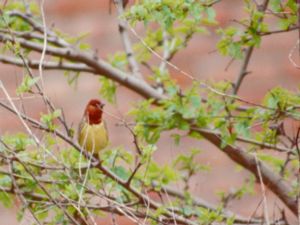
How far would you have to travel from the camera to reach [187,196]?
432 cm

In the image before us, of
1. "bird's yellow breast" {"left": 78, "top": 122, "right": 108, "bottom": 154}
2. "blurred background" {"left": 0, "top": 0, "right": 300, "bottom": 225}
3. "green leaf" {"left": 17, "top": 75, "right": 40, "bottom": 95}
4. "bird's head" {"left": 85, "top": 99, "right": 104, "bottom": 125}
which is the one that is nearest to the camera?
"green leaf" {"left": 17, "top": 75, "right": 40, "bottom": 95}

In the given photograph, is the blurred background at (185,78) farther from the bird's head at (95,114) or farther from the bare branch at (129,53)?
the bird's head at (95,114)

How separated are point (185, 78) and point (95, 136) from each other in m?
1.97

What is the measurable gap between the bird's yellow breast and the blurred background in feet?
5.34

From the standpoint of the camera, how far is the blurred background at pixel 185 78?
633 centimetres

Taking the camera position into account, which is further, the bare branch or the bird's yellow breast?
the bare branch

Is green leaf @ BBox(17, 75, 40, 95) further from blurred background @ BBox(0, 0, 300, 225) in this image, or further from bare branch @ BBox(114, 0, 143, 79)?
blurred background @ BBox(0, 0, 300, 225)

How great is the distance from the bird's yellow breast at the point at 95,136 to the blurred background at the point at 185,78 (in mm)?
1628

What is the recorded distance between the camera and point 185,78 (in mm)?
6312

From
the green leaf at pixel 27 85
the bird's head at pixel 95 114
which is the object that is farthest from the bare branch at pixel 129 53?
the green leaf at pixel 27 85

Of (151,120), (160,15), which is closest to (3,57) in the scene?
(151,120)

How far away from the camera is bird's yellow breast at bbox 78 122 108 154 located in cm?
430

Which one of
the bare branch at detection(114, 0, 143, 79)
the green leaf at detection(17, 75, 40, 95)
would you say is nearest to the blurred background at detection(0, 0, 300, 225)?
the bare branch at detection(114, 0, 143, 79)

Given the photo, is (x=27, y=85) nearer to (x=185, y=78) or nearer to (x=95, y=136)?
(x=95, y=136)
